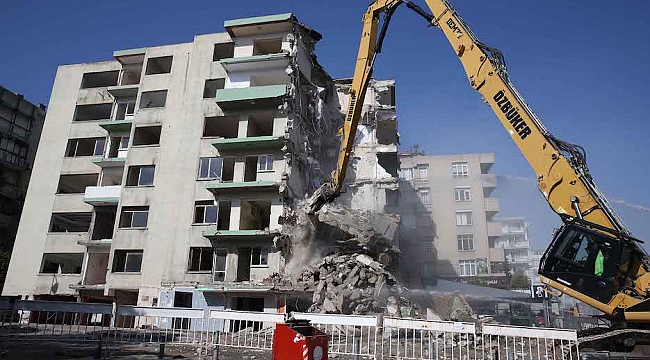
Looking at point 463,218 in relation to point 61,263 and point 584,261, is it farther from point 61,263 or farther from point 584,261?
point 61,263

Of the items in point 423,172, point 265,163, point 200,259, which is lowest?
point 200,259

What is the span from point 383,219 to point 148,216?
52.4 ft

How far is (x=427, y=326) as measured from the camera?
33.6 feet

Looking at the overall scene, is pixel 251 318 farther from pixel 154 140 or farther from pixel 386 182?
pixel 154 140

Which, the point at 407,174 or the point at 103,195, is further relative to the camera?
the point at 407,174

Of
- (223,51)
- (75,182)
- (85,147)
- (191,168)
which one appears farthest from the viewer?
(85,147)

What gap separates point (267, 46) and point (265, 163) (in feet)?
31.8

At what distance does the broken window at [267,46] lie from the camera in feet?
105

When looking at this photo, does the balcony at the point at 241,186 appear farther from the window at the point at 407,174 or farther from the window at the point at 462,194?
the window at the point at 462,194

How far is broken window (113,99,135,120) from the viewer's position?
35.5m

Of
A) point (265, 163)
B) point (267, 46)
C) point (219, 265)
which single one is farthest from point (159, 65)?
point (219, 265)

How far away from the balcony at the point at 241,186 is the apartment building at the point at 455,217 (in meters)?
15.3

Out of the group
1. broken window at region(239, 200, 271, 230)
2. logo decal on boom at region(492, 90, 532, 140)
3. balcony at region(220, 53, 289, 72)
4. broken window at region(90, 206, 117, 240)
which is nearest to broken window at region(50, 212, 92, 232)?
broken window at region(90, 206, 117, 240)

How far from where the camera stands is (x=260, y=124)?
32375 millimetres
